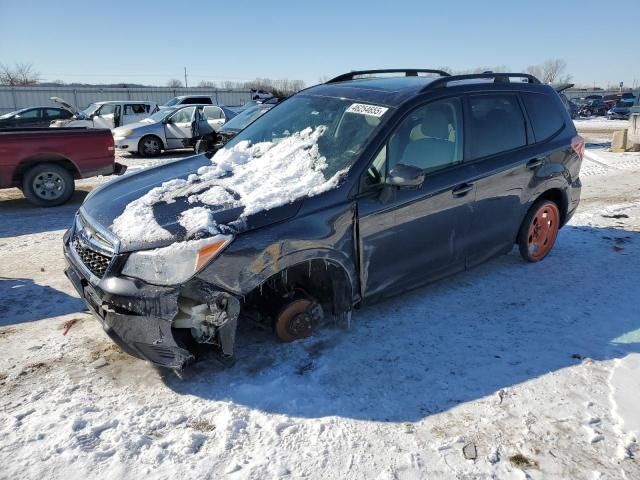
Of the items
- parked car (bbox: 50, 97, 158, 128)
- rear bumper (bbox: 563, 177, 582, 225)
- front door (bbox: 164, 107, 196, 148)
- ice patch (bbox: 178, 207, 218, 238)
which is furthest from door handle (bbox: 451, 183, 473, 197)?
parked car (bbox: 50, 97, 158, 128)

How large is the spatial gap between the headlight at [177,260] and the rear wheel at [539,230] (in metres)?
3.33

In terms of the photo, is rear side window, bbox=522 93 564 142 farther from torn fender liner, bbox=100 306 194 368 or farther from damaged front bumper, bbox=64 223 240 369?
torn fender liner, bbox=100 306 194 368

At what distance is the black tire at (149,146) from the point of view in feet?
46.9

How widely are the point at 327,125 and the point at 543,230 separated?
2.75m

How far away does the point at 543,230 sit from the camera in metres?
5.11

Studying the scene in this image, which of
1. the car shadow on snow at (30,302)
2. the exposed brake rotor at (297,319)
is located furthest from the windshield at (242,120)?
the exposed brake rotor at (297,319)

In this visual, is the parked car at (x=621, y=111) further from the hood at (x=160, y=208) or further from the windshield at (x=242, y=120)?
the hood at (x=160, y=208)

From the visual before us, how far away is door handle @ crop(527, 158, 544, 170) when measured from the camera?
455cm

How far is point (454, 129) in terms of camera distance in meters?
4.00

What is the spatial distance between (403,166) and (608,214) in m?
5.26

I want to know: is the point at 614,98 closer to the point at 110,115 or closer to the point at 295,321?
the point at 110,115

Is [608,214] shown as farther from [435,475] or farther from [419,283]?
[435,475]

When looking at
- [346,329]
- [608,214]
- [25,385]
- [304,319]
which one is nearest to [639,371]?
[346,329]

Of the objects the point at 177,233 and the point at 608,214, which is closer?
the point at 177,233
